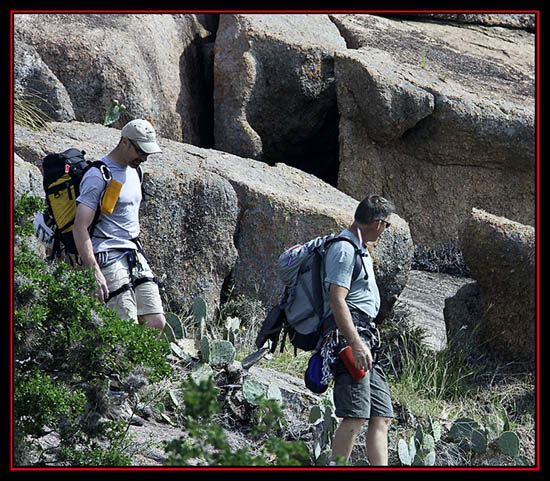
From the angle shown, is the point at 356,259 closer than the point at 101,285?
Yes

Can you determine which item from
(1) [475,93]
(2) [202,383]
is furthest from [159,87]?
(2) [202,383]

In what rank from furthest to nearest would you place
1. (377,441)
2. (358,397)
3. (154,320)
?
1. (154,320)
2. (377,441)
3. (358,397)

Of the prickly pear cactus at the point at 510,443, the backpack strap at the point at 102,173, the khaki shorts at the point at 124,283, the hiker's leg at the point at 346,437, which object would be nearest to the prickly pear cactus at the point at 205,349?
the khaki shorts at the point at 124,283

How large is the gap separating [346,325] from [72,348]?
62.0 inches

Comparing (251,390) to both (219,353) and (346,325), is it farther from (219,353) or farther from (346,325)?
(346,325)

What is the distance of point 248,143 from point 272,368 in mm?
3629

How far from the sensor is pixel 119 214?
230 inches

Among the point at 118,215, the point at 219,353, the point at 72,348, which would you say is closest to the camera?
the point at 72,348

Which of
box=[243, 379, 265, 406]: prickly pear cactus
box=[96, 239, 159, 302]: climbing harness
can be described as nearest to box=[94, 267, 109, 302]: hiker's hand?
box=[96, 239, 159, 302]: climbing harness

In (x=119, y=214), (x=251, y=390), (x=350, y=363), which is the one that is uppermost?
(x=119, y=214)

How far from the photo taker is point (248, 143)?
34.2 ft

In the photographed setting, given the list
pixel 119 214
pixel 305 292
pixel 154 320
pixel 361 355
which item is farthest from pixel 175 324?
pixel 361 355

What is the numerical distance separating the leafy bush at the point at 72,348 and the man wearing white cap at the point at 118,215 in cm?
90

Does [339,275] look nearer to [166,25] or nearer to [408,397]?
[408,397]
